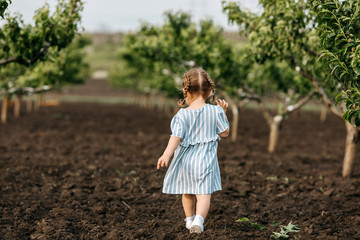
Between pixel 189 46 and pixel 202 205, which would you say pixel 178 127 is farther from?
pixel 189 46

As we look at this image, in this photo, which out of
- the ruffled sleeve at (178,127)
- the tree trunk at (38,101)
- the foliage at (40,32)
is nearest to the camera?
the ruffled sleeve at (178,127)

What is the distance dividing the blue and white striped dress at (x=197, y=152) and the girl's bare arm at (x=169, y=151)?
10cm

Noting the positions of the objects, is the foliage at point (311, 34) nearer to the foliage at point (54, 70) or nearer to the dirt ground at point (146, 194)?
the dirt ground at point (146, 194)

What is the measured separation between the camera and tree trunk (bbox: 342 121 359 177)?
25.6 ft

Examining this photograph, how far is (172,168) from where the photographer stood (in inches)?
180

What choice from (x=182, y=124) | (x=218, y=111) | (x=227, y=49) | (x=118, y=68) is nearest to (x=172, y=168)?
(x=182, y=124)

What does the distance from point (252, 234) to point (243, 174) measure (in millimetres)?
3497

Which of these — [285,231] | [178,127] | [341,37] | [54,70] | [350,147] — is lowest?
[285,231]

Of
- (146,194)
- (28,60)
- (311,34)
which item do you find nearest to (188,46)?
(311,34)

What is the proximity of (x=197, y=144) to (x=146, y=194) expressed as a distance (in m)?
2.39

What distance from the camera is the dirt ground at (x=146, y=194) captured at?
4926 mm

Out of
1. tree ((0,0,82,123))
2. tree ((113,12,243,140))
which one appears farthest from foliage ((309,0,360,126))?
tree ((113,12,243,140))

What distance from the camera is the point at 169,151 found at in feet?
14.0

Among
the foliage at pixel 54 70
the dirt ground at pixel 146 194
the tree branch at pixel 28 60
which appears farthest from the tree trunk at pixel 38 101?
the tree branch at pixel 28 60
